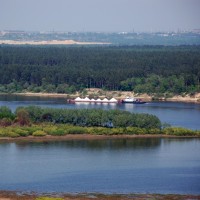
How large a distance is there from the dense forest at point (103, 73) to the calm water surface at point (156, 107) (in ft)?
12.4

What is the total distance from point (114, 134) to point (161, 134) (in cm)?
157

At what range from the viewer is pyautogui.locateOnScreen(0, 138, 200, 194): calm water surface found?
24.5 meters

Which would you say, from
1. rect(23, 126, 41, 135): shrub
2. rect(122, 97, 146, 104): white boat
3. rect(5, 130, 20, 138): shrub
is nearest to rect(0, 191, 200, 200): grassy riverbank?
rect(5, 130, 20, 138): shrub

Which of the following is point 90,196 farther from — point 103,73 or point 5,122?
point 103,73

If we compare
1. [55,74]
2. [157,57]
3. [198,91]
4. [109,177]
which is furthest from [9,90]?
[109,177]

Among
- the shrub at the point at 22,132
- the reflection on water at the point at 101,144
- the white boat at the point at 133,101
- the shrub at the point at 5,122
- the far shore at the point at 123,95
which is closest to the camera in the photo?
the reflection on water at the point at 101,144

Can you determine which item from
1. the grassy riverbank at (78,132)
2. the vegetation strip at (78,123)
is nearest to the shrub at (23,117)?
the vegetation strip at (78,123)

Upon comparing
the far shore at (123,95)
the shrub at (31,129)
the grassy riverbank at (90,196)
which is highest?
the grassy riverbank at (90,196)

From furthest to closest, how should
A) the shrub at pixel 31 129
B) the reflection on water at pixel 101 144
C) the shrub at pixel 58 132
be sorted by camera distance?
1. the shrub at pixel 58 132
2. the shrub at pixel 31 129
3. the reflection on water at pixel 101 144

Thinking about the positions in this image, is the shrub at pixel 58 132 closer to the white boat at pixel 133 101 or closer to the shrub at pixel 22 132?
the shrub at pixel 22 132

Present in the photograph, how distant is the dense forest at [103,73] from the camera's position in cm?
5097

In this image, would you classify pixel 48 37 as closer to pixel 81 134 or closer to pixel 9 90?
pixel 9 90

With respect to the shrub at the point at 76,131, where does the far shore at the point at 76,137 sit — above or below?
below

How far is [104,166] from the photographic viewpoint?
2719 cm
